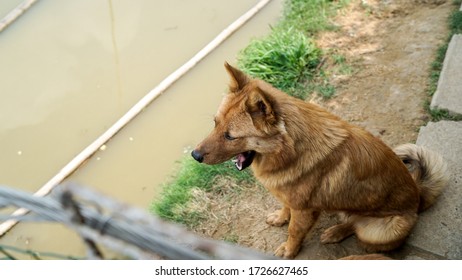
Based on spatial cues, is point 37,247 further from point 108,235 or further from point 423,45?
point 423,45

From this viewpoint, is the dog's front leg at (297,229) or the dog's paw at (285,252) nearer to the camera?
the dog's front leg at (297,229)

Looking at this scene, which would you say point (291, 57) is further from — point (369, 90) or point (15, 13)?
point (15, 13)

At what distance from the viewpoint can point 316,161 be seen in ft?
8.99

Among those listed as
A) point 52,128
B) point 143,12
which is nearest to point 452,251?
point 52,128

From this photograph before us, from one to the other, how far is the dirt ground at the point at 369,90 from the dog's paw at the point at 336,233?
60mm

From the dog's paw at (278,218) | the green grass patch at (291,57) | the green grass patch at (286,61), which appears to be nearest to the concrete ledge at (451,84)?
the green grass patch at (291,57)

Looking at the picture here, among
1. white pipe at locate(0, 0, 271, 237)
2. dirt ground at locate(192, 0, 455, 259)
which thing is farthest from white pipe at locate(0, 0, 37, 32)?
dirt ground at locate(192, 0, 455, 259)

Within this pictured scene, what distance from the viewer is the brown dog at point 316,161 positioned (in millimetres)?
2600

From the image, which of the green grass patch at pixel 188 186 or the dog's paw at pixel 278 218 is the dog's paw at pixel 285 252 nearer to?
the dog's paw at pixel 278 218

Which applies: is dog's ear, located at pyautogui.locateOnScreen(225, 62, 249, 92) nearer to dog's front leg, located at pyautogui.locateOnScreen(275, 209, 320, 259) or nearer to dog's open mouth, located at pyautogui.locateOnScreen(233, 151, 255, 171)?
dog's open mouth, located at pyautogui.locateOnScreen(233, 151, 255, 171)

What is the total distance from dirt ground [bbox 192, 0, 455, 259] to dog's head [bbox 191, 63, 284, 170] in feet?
3.47

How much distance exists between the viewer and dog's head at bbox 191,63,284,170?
2520 mm

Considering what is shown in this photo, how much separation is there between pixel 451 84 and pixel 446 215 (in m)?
1.42

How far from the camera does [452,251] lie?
10.1 ft
